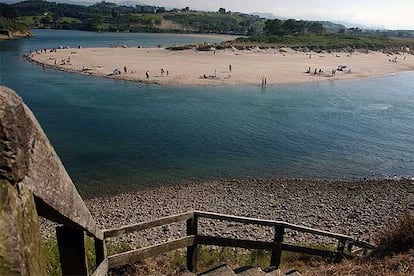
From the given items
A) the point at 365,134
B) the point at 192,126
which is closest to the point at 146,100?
the point at 192,126

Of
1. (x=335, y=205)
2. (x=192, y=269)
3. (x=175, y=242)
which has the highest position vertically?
(x=175, y=242)

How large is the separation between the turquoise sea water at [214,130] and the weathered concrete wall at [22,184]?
21.0m

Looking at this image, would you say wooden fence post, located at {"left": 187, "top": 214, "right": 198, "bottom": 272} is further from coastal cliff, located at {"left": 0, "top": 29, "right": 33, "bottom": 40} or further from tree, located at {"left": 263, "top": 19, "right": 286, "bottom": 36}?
tree, located at {"left": 263, "top": 19, "right": 286, "bottom": 36}

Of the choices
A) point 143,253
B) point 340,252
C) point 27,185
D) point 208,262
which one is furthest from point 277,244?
point 27,185

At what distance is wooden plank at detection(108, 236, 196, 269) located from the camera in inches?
227

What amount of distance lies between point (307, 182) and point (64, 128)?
22198mm

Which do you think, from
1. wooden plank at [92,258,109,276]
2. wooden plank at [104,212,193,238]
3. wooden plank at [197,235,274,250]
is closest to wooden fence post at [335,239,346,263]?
wooden plank at [197,235,274,250]

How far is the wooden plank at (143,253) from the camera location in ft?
18.9

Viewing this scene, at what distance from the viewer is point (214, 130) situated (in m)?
35.8

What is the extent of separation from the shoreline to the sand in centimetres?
3582

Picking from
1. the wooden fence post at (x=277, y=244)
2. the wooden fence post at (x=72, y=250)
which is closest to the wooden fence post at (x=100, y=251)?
the wooden fence post at (x=72, y=250)

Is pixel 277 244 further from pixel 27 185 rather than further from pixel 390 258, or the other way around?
pixel 27 185

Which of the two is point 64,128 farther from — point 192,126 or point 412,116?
point 412,116

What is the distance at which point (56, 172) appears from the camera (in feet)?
7.93
